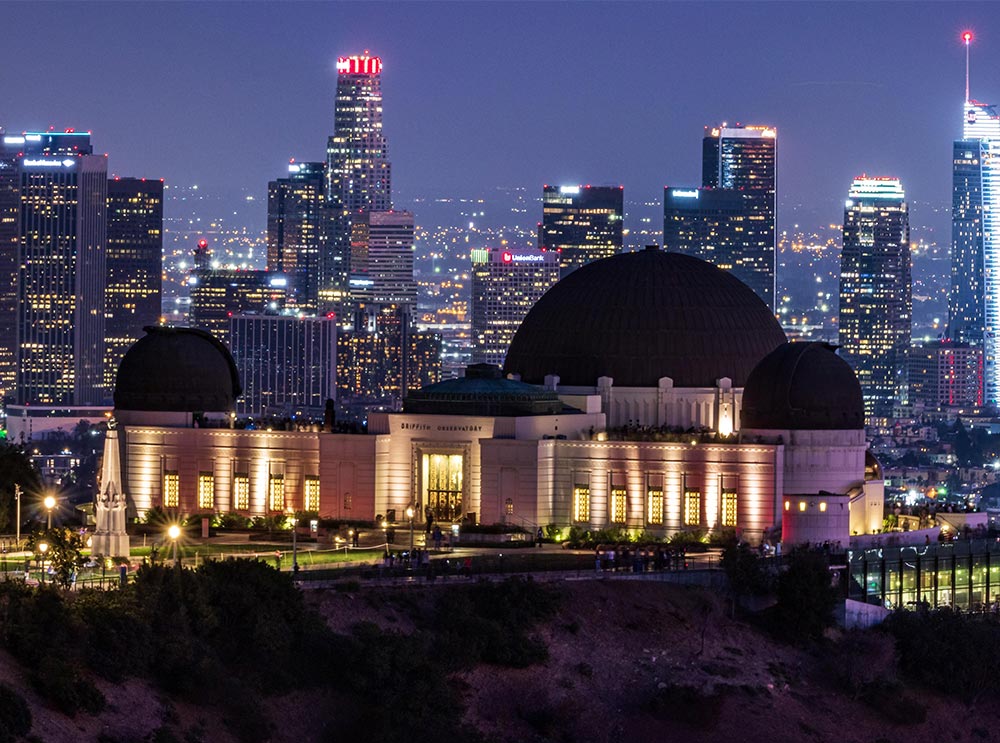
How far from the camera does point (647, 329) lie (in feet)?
414

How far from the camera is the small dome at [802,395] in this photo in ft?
380

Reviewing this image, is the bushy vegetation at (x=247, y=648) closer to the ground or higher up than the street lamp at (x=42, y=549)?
closer to the ground

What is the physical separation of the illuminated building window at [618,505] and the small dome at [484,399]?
523cm

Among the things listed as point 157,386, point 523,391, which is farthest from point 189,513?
point 523,391

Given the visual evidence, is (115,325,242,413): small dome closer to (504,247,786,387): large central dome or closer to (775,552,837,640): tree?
(504,247,786,387): large central dome

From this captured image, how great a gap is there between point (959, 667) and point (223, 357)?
39.1 meters

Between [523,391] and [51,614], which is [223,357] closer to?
[523,391]

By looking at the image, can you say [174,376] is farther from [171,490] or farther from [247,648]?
[247,648]

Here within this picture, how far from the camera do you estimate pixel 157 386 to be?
412ft

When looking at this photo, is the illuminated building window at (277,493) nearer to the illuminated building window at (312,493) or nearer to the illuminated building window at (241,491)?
the illuminated building window at (241,491)

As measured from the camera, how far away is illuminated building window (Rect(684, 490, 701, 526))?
11462cm

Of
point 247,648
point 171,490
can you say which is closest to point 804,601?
point 247,648

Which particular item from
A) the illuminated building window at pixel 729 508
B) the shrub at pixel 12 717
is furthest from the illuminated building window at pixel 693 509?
the shrub at pixel 12 717

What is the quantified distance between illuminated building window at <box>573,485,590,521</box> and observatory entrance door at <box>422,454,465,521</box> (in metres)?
4.68
